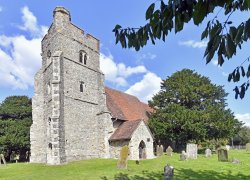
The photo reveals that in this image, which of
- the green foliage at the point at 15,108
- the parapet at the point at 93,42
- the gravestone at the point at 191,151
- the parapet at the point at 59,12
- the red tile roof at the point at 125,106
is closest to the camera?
the gravestone at the point at 191,151

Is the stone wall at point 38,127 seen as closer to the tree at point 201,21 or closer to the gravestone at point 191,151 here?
the gravestone at point 191,151

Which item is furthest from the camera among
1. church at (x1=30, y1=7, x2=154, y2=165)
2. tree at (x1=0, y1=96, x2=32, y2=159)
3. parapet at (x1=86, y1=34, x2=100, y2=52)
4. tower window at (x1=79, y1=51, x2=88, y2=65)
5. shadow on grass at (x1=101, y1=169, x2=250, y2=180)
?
tree at (x1=0, y1=96, x2=32, y2=159)

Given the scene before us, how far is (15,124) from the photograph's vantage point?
136 ft

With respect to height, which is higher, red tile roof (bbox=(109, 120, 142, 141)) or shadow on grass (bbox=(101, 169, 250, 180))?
red tile roof (bbox=(109, 120, 142, 141))

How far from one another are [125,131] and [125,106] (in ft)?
22.6

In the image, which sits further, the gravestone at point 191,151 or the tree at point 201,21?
the gravestone at point 191,151

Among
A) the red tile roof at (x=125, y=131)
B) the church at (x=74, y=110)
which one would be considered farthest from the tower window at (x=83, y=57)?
the red tile roof at (x=125, y=131)

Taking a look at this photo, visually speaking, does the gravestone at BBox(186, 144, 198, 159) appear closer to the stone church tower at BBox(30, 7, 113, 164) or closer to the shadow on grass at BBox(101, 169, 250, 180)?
the stone church tower at BBox(30, 7, 113, 164)

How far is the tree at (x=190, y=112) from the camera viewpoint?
32.9 m

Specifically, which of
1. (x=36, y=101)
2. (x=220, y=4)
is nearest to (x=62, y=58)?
(x=36, y=101)

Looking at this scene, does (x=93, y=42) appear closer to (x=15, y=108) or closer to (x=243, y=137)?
(x=15, y=108)

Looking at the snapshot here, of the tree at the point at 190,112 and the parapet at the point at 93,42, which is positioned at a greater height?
the parapet at the point at 93,42

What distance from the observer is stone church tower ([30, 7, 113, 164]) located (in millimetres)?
27656

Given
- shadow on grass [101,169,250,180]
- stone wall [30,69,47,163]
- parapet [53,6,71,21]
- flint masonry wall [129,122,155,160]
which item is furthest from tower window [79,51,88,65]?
shadow on grass [101,169,250,180]
